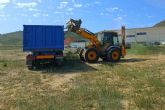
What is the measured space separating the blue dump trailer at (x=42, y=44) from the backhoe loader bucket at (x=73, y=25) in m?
3.34

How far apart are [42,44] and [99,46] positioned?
21.1ft

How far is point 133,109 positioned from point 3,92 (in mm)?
6607

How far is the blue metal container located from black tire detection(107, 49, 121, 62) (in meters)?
5.30

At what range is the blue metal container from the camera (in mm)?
24422

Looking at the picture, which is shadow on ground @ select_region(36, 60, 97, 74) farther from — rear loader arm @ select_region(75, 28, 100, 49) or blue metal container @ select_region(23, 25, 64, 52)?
rear loader arm @ select_region(75, 28, 100, 49)

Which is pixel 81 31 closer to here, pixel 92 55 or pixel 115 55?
pixel 92 55

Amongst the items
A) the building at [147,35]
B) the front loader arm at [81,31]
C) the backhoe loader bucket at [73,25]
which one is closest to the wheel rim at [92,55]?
the front loader arm at [81,31]

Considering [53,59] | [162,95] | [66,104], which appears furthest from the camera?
[53,59]

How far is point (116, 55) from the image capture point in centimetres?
2925

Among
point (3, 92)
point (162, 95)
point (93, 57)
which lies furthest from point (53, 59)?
point (162, 95)

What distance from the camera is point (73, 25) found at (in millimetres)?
28562

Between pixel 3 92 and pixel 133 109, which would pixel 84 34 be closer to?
pixel 3 92

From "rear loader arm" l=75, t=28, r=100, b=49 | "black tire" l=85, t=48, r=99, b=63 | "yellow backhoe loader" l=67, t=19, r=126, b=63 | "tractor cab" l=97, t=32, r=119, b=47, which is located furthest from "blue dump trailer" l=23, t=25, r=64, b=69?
"tractor cab" l=97, t=32, r=119, b=47

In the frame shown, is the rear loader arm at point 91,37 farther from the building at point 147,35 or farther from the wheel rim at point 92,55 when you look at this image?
the building at point 147,35
